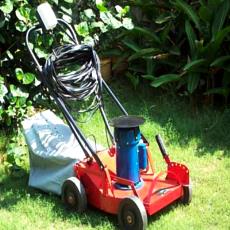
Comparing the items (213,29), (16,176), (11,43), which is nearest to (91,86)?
(16,176)

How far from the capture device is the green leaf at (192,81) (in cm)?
570

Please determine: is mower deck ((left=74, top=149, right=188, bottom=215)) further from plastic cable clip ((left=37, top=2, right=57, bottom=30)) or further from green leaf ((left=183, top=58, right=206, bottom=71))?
green leaf ((left=183, top=58, right=206, bottom=71))

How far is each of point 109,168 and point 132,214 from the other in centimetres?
51

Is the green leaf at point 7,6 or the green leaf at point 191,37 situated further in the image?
the green leaf at point 191,37

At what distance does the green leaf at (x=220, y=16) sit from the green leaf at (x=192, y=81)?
0.47m

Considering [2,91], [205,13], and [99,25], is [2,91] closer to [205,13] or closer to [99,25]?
[99,25]

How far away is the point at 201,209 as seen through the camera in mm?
4043

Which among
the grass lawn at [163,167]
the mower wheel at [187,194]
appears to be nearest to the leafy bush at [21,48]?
the grass lawn at [163,167]

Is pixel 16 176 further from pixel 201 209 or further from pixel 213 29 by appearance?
pixel 213 29

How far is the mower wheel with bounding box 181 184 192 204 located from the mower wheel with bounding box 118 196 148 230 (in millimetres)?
501

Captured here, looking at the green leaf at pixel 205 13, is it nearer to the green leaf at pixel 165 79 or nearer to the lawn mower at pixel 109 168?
the green leaf at pixel 165 79

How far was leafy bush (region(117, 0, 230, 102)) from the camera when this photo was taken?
5598mm

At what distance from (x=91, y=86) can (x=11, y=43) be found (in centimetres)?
154

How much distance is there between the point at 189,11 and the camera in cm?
580
